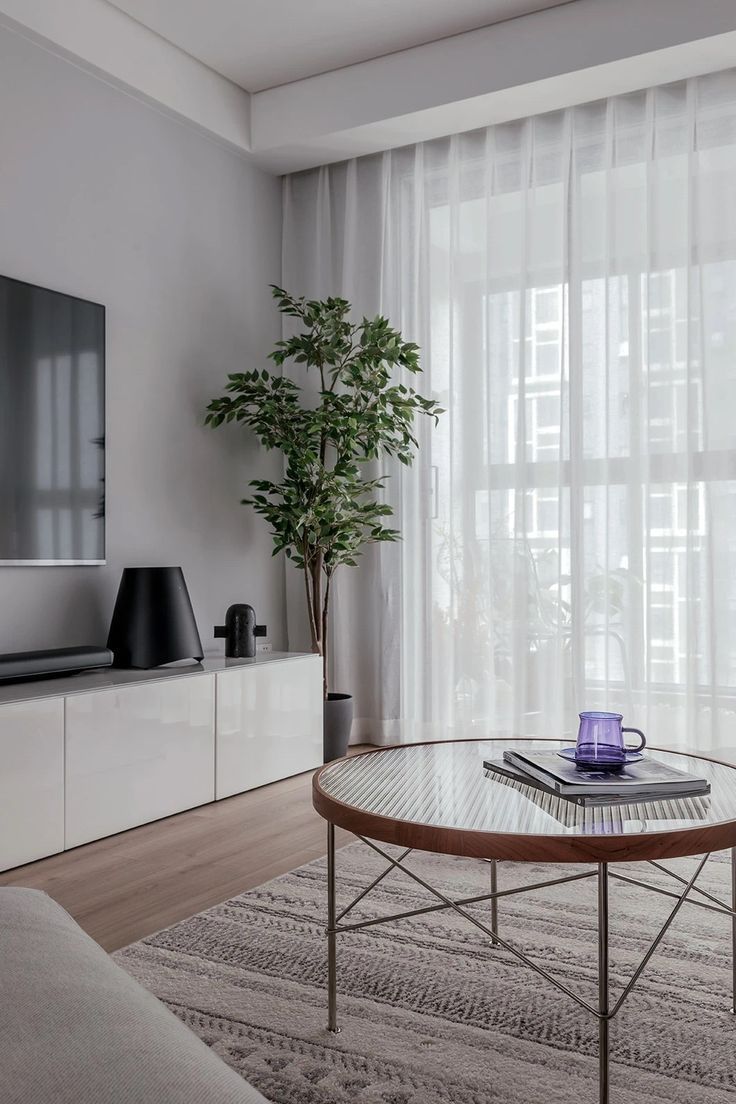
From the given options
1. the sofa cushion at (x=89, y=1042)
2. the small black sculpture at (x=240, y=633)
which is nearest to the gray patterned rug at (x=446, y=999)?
the sofa cushion at (x=89, y=1042)

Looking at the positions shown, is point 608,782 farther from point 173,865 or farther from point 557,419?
point 557,419

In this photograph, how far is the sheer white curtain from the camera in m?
3.42

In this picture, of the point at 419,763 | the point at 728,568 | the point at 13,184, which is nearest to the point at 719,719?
the point at 728,568

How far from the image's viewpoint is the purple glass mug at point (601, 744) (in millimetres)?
1569

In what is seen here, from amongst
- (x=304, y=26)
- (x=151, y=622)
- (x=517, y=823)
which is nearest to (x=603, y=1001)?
(x=517, y=823)

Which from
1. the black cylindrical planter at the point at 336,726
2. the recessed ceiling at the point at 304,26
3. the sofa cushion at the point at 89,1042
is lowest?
the black cylindrical planter at the point at 336,726

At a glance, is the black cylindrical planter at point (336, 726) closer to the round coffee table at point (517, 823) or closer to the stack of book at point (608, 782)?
the round coffee table at point (517, 823)

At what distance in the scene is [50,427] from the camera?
10.3 feet

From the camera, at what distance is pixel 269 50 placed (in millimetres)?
3641

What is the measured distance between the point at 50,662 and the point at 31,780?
43 centimetres

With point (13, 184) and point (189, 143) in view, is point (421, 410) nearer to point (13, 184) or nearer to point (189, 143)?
point (189, 143)

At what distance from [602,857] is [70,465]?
245 cm

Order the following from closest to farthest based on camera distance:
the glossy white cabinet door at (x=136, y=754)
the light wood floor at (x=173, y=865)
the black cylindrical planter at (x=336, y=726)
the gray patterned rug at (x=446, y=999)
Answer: the gray patterned rug at (x=446, y=999) → the light wood floor at (x=173, y=865) → the glossy white cabinet door at (x=136, y=754) → the black cylindrical planter at (x=336, y=726)

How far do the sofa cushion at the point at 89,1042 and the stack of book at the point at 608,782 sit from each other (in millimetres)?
757
